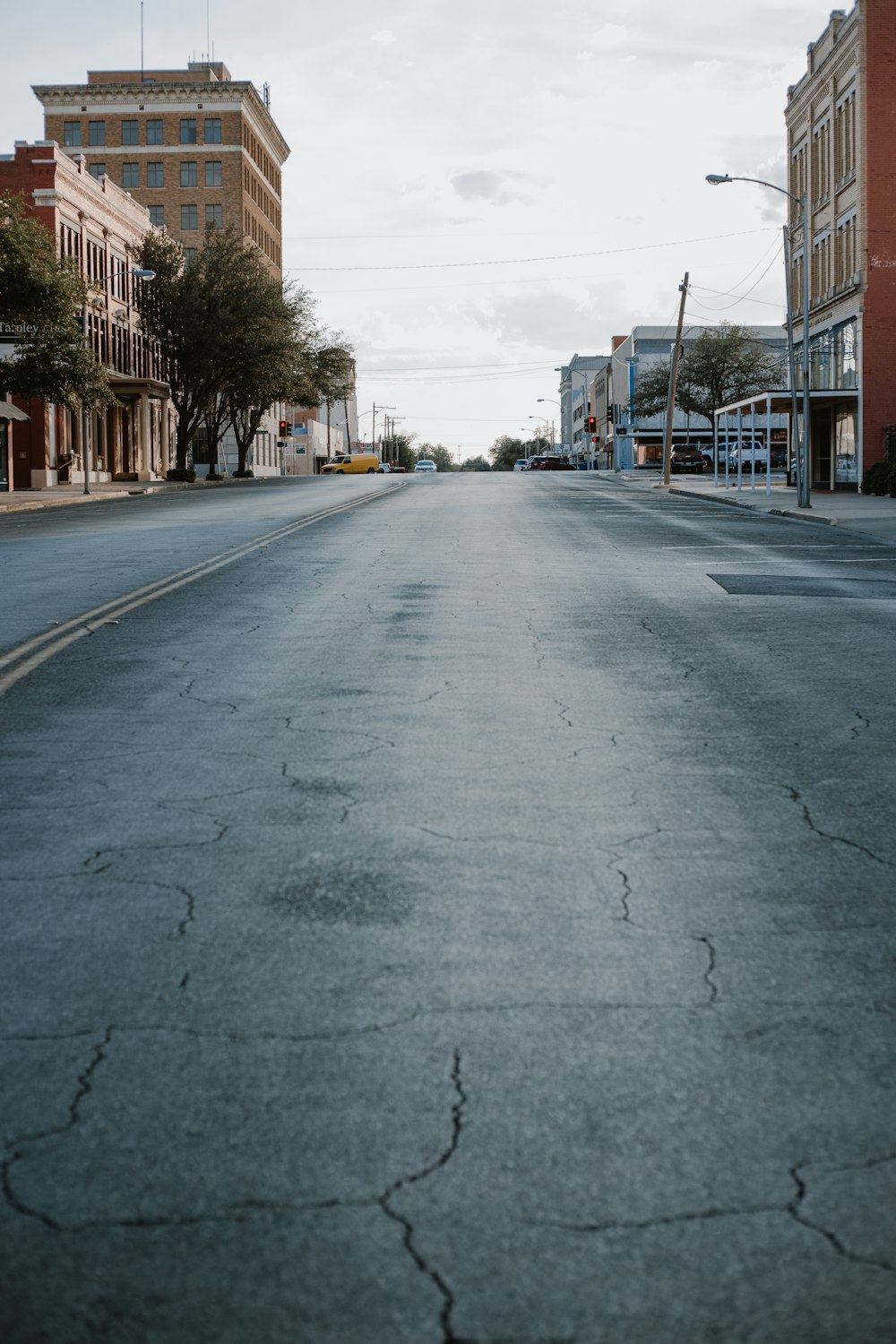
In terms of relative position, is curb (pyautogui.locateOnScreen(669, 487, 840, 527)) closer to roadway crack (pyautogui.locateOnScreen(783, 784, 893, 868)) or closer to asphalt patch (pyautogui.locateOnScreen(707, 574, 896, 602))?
asphalt patch (pyautogui.locateOnScreen(707, 574, 896, 602))

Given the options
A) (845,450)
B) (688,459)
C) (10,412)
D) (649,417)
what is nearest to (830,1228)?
(845,450)

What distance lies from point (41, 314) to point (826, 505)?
69.4 ft

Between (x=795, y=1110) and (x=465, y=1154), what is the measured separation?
31.9 inches

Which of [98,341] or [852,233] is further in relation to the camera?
[98,341]

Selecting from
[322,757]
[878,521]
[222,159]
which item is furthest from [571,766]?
[222,159]

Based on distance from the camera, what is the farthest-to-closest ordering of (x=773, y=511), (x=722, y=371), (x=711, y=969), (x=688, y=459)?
(x=722, y=371) → (x=688, y=459) → (x=773, y=511) → (x=711, y=969)

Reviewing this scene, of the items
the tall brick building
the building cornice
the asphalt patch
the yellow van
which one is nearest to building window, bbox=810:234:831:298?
the asphalt patch

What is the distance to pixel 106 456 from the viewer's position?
69812 millimetres

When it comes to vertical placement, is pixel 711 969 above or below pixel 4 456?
below

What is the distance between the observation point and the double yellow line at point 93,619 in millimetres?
10812

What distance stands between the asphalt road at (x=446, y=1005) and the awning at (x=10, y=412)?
145 feet

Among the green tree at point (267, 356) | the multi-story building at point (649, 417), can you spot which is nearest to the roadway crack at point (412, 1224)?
the green tree at point (267, 356)

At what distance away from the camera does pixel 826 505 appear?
38.4m

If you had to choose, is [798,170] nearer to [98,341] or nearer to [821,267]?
[821,267]
